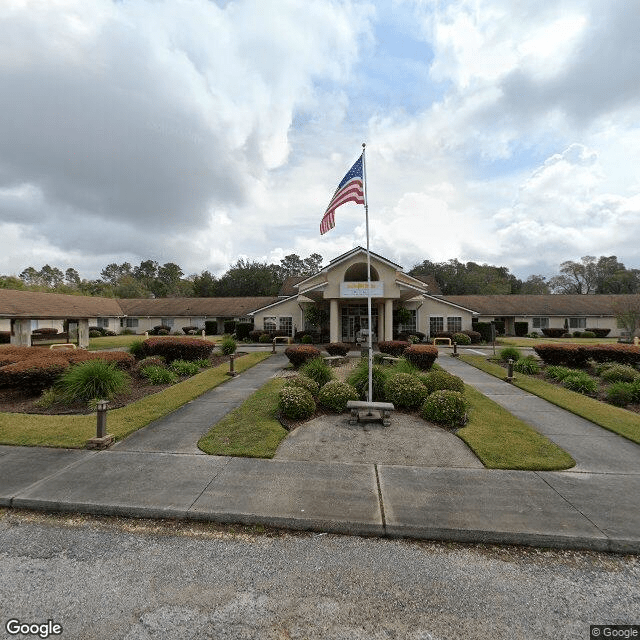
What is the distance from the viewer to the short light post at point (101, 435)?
259 inches

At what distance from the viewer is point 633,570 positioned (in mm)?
3592

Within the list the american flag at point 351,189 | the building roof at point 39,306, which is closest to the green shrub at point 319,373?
the american flag at point 351,189

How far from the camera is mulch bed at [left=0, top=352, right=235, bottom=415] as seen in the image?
8.94m

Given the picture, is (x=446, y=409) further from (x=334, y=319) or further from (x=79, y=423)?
(x=334, y=319)

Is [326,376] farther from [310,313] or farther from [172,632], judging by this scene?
[310,313]

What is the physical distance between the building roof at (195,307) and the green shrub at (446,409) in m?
A: 33.9

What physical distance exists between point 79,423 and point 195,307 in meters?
37.7

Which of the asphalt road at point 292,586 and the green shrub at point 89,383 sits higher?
the green shrub at point 89,383

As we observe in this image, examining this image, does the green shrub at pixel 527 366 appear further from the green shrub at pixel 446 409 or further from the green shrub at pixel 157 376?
the green shrub at pixel 157 376

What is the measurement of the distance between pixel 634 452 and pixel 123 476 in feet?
31.5

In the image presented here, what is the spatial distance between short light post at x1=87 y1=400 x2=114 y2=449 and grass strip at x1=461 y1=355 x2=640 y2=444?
36.4 ft

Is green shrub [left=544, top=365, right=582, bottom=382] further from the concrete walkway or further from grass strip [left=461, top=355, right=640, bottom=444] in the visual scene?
the concrete walkway

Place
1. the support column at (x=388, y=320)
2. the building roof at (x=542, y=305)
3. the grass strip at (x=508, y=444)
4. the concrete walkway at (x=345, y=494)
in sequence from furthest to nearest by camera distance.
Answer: the building roof at (x=542, y=305) → the support column at (x=388, y=320) → the grass strip at (x=508, y=444) → the concrete walkway at (x=345, y=494)

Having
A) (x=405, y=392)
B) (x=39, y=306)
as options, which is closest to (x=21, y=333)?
(x=39, y=306)
